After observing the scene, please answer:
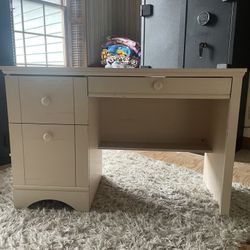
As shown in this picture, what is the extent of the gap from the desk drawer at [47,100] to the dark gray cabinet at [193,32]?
3.61ft

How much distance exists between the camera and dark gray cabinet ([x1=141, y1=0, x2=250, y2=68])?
1617mm

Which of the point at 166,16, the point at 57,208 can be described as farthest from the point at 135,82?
the point at 166,16

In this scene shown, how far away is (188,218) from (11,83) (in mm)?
888

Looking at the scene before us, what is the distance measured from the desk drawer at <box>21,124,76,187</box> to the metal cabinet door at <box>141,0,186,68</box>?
1.20m

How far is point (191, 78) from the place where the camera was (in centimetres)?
98

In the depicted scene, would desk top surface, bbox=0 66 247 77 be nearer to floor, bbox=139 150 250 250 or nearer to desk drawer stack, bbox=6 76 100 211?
desk drawer stack, bbox=6 76 100 211

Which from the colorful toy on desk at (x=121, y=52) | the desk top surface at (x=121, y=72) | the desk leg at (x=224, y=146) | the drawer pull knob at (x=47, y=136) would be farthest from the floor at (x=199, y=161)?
the colorful toy on desk at (x=121, y=52)

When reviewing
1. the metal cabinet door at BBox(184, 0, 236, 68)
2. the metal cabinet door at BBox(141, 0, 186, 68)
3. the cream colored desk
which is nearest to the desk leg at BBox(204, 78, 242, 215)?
the cream colored desk

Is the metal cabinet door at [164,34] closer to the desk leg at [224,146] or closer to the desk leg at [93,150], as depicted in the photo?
the desk leg at [224,146]

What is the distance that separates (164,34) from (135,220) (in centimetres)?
Answer: 154

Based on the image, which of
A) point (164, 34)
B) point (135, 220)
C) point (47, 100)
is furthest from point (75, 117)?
point (164, 34)

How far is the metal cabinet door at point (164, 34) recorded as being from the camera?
74.5 inches

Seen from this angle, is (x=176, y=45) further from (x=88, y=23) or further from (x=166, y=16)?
(x=88, y=23)

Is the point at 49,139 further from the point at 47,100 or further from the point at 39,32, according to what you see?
the point at 39,32
